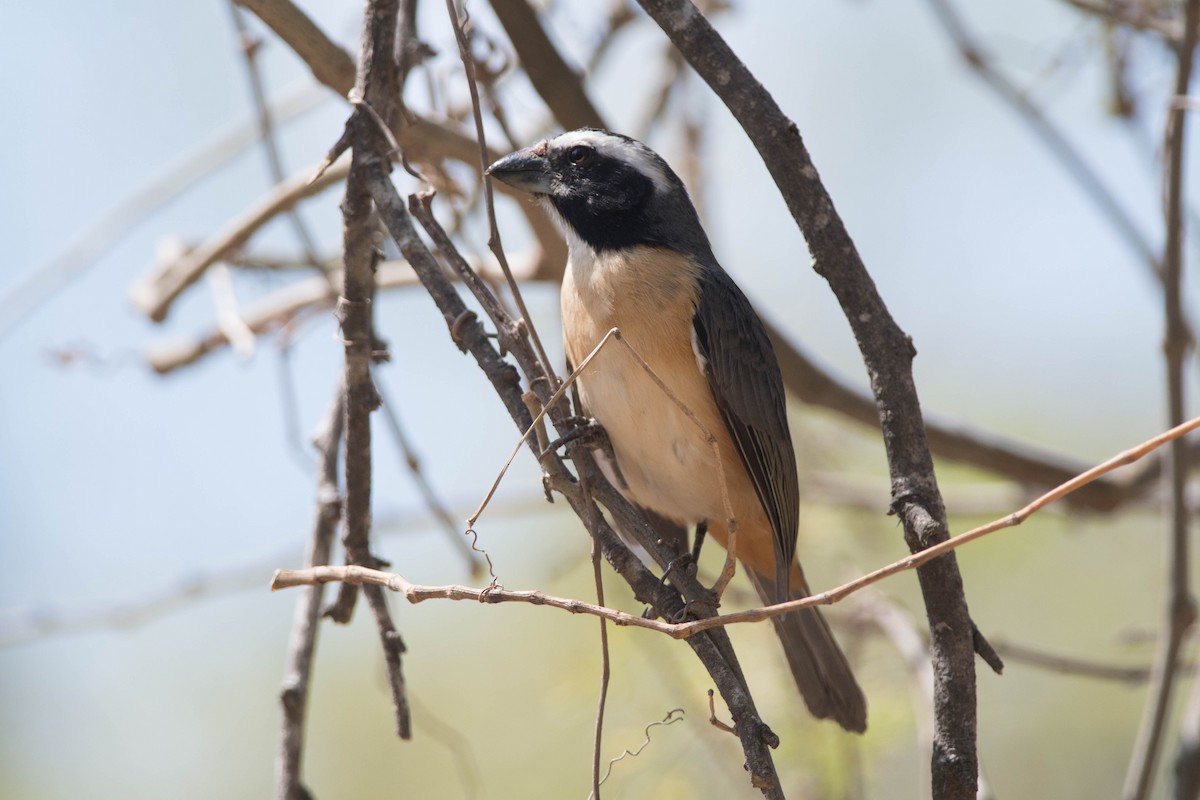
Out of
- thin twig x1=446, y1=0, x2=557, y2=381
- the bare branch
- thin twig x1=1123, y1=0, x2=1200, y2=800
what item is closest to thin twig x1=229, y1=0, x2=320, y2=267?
the bare branch

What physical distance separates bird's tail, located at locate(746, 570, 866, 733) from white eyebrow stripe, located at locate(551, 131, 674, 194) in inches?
55.9

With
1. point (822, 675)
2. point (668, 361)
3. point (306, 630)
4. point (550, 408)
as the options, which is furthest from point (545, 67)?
point (822, 675)

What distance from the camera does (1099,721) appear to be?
259 inches

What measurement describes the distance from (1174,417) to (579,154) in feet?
6.57

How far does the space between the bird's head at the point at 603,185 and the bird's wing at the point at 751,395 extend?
28 cm

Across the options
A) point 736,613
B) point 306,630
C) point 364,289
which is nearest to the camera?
point 736,613

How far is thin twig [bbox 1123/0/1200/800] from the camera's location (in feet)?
11.3

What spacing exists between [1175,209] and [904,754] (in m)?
3.22

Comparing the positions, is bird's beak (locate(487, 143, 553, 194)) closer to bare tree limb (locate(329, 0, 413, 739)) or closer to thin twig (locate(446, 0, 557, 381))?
bare tree limb (locate(329, 0, 413, 739))

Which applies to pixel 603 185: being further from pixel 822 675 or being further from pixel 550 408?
pixel 822 675

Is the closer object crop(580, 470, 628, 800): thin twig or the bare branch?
crop(580, 470, 628, 800): thin twig

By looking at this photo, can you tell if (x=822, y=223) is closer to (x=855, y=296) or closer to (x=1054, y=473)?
(x=855, y=296)

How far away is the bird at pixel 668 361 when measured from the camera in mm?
3371

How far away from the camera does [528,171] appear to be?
3.59 metres
